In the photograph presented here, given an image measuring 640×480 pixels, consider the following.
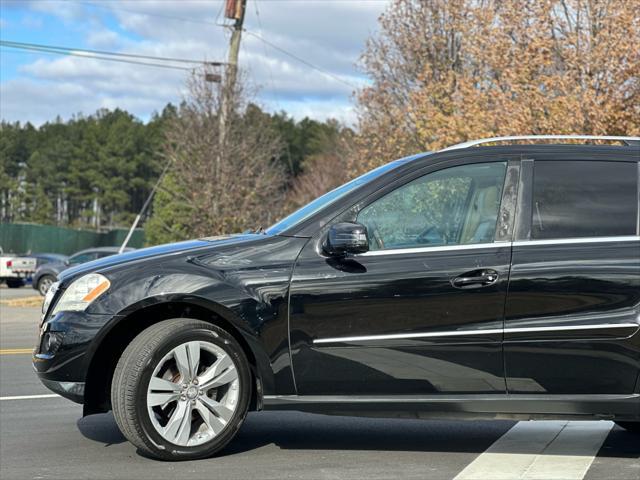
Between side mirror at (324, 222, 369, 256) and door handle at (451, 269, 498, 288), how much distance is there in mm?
524

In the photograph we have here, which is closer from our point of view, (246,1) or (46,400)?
(46,400)

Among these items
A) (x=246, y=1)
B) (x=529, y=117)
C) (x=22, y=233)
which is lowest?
(x=22, y=233)

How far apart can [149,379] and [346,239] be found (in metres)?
1.31

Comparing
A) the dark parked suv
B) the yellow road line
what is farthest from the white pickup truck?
the dark parked suv

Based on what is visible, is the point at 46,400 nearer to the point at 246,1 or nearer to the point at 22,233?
the point at 246,1

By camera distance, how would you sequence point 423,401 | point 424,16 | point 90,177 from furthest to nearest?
point 90,177
point 424,16
point 423,401

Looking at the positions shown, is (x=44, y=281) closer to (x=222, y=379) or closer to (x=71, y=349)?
(x=71, y=349)

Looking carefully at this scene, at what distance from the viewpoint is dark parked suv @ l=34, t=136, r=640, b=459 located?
18.5 feet

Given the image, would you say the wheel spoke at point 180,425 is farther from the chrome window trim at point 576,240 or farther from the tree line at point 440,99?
the tree line at point 440,99

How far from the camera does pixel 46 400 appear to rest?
812cm

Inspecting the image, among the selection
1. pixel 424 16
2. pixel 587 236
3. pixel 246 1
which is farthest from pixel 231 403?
pixel 424 16

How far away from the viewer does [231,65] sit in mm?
29859

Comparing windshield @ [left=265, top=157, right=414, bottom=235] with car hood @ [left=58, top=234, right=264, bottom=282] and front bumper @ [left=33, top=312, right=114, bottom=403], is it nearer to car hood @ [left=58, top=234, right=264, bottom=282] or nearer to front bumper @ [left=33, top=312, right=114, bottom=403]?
car hood @ [left=58, top=234, right=264, bottom=282]

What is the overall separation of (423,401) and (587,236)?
4.22 ft
